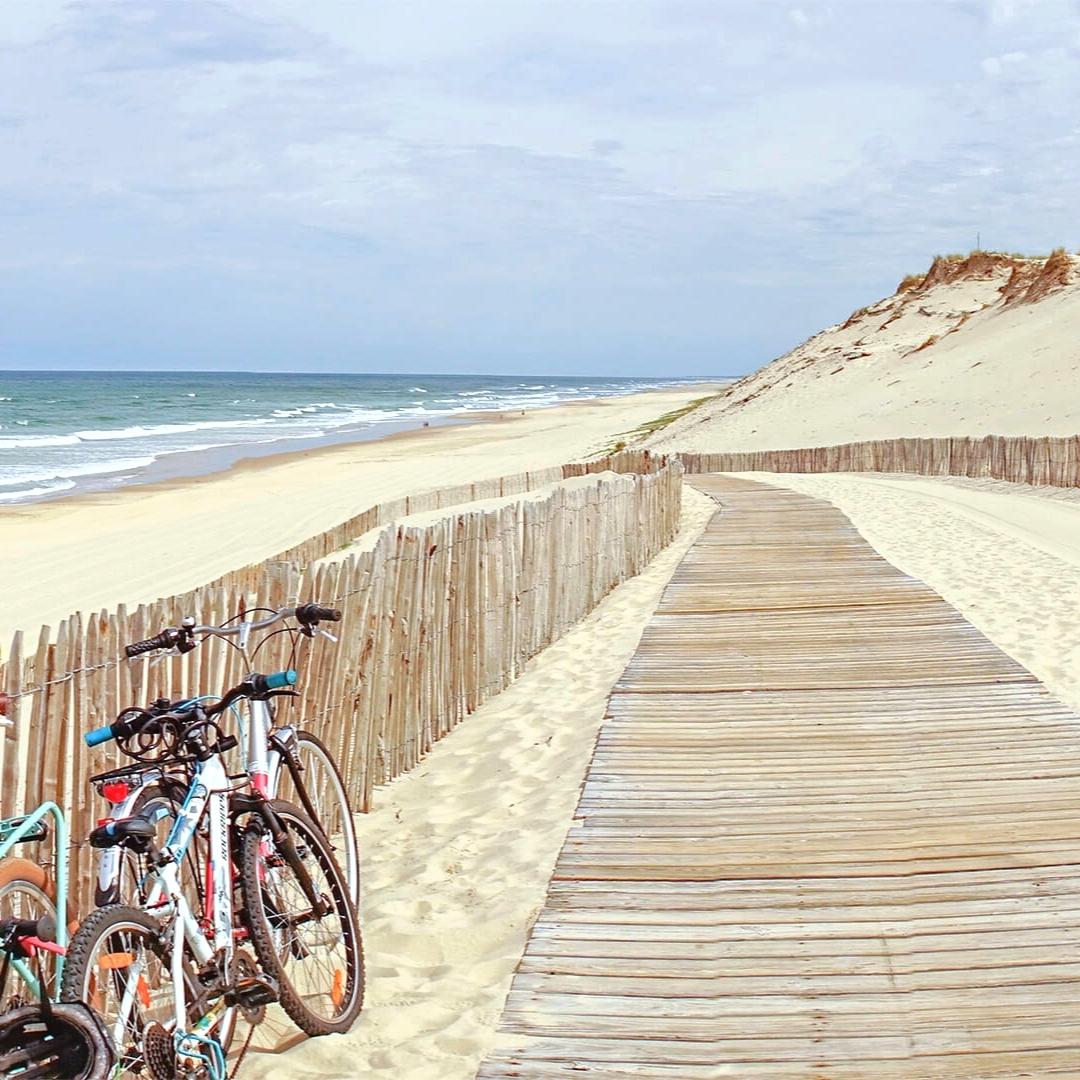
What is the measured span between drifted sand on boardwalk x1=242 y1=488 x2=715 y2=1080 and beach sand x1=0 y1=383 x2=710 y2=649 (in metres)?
6.26

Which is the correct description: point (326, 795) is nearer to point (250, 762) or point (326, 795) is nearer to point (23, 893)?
point (250, 762)

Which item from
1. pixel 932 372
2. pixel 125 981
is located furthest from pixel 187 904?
pixel 932 372

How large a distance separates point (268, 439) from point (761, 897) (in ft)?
145

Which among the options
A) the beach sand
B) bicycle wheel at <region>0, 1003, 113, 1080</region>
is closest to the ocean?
the beach sand

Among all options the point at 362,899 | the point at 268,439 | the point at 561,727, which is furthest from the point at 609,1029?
the point at 268,439

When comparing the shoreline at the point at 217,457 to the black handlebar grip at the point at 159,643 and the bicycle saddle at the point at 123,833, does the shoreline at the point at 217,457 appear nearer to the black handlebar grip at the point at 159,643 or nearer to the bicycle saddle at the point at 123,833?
the black handlebar grip at the point at 159,643

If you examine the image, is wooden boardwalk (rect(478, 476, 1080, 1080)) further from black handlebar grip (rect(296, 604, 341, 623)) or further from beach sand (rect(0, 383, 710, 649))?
beach sand (rect(0, 383, 710, 649))

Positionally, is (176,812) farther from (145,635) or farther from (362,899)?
(362,899)

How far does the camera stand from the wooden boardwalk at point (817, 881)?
312 cm

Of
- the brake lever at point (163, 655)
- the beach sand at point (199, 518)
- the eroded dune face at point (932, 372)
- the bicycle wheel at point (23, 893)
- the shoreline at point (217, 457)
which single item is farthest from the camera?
the eroded dune face at point (932, 372)

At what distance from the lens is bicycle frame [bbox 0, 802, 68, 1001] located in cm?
255

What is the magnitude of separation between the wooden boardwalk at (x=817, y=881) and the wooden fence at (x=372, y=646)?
91 cm

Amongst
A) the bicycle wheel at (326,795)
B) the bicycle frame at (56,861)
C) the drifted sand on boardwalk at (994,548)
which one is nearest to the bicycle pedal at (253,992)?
the bicycle frame at (56,861)

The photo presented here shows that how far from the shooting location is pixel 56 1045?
236cm
